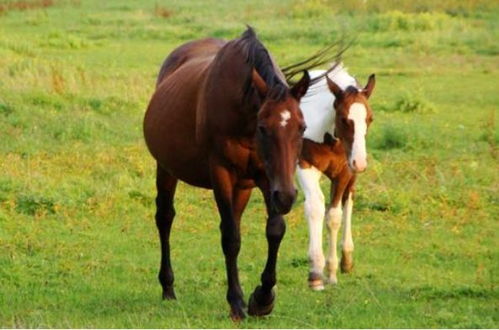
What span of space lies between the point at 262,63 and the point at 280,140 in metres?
0.68

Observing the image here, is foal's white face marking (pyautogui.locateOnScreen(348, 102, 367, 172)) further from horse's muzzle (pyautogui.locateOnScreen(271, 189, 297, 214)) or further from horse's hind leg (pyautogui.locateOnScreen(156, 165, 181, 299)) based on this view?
horse's muzzle (pyautogui.locateOnScreen(271, 189, 297, 214))

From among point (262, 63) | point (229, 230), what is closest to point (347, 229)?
point (229, 230)

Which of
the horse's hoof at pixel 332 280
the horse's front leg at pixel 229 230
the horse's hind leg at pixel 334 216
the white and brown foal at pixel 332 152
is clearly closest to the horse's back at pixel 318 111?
the white and brown foal at pixel 332 152

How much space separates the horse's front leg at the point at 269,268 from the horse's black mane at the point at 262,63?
0.66 m

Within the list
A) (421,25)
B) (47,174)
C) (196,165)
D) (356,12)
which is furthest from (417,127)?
(356,12)

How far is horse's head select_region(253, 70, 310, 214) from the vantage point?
644cm

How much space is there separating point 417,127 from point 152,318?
9.83m

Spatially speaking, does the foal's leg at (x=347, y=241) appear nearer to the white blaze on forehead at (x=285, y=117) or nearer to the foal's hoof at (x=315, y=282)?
the foal's hoof at (x=315, y=282)

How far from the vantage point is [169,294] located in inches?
327

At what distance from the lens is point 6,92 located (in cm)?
1741

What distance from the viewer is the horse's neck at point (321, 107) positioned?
30.5 ft

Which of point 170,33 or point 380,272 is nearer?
point 380,272

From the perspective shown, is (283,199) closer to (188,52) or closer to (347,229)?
(188,52)

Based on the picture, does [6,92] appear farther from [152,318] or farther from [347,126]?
[152,318]
